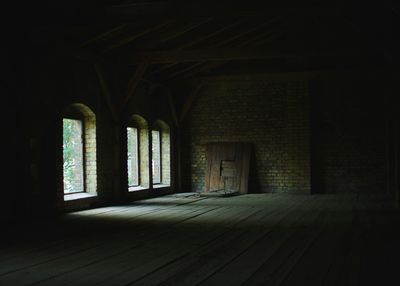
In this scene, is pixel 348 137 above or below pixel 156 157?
above

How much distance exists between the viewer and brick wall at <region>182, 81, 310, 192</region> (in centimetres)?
1307

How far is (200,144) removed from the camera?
1401 centimetres

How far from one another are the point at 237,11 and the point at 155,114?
6.43 meters

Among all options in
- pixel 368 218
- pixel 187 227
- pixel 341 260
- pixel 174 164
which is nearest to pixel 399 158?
pixel 368 218

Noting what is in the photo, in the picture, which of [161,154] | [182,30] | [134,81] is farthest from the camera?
[161,154]

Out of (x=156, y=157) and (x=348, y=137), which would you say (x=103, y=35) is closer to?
(x=156, y=157)

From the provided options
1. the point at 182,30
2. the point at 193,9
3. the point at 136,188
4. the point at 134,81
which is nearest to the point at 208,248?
the point at 193,9

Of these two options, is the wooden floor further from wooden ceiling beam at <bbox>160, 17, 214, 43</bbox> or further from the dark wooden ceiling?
wooden ceiling beam at <bbox>160, 17, 214, 43</bbox>

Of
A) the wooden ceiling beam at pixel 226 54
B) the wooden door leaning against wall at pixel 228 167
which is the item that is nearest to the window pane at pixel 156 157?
the wooden door leaning against wall at pixel 228 167

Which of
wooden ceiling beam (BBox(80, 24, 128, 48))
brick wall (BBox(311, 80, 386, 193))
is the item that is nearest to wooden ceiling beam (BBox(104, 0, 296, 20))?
wooden ceiling beam (BBox(80, 24, 128, 48))

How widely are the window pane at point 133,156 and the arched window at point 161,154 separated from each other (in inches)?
43.8

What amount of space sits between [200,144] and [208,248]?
8537 mm

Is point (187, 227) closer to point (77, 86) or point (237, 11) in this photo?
point (237, 11)

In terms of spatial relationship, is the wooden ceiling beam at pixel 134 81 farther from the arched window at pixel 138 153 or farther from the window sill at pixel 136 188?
the window sill at pixel 136 188
